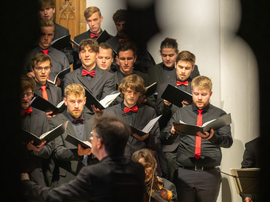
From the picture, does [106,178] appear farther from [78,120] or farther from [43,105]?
[43,105]

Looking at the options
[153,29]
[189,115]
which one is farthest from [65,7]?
[189,115]

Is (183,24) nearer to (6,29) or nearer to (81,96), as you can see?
(81,96)

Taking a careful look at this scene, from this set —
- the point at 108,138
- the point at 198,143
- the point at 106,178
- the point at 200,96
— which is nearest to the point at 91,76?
the point at 200,96

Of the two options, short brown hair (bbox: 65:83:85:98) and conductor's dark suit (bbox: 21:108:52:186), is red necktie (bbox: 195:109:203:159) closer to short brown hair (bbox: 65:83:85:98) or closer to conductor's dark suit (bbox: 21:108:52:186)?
short brown hair (bbox: 65:83:85:98)

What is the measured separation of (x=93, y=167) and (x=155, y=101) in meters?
1.94

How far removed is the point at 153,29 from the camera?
4609mm

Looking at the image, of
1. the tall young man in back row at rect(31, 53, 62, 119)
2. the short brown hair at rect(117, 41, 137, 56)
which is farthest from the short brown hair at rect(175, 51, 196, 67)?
the tall young man in back row at rect(31, 53, 62, 119)

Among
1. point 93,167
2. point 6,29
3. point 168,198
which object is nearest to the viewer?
point 93,167

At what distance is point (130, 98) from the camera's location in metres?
3.58

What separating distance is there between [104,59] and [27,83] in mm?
976

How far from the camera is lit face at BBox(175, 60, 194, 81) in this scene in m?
3.92

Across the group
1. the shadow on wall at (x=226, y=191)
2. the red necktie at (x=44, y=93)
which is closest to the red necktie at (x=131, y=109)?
the red necktie at (x=44, y=93)

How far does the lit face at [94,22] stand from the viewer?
13.9 feet

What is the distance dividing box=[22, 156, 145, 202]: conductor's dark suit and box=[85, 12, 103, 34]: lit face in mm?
2472
